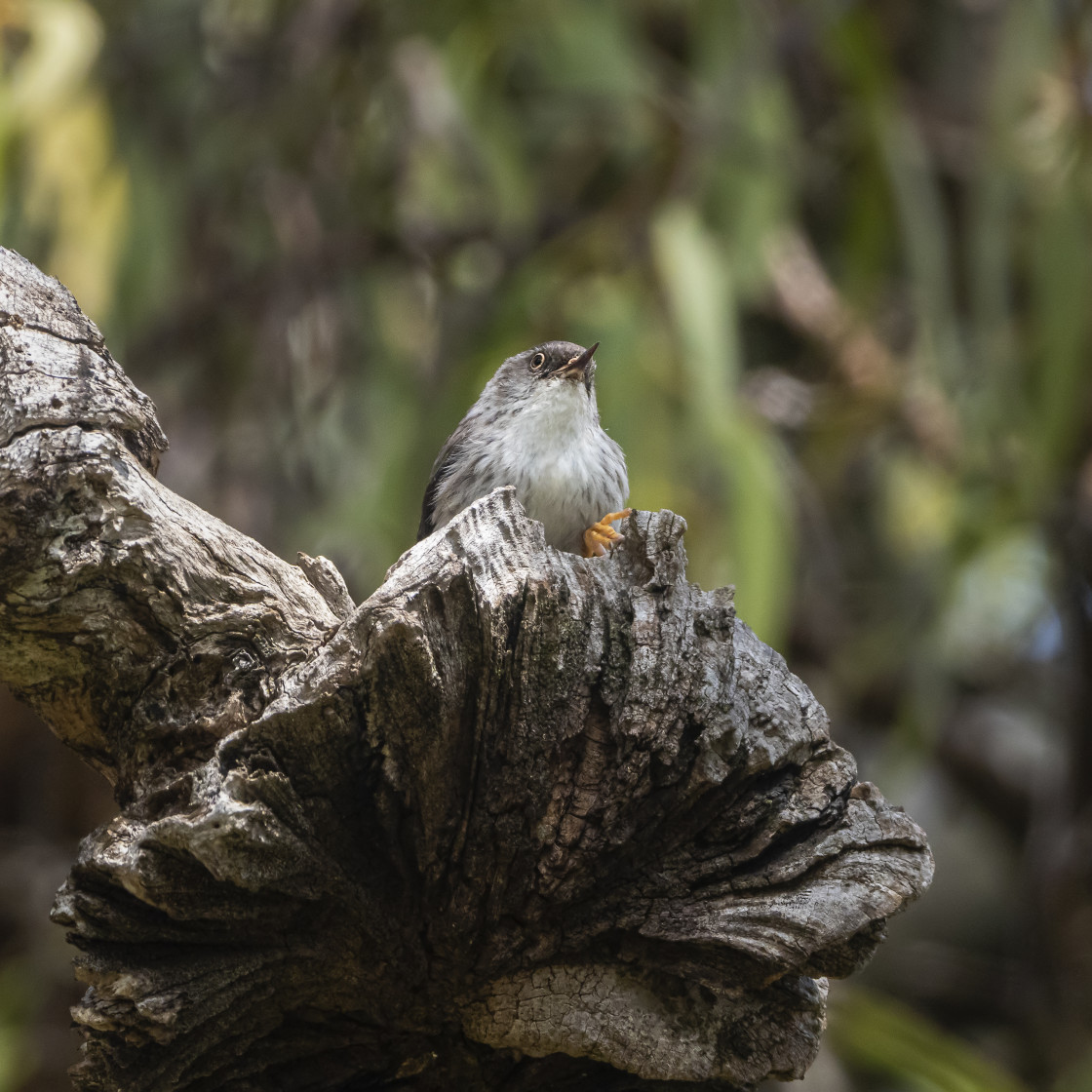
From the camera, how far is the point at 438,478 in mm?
3828

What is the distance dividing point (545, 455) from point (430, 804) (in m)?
1.67

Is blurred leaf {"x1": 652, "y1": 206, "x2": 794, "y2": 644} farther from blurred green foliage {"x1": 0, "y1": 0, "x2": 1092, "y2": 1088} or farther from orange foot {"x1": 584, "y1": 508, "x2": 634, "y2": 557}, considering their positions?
orange foot {"x1": 584, "y1": 508, "x2": 634, "y2": 557}

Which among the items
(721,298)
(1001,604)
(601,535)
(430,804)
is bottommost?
(430,804)

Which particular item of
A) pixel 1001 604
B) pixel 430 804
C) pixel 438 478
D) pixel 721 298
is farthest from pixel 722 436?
pixel 1001 604

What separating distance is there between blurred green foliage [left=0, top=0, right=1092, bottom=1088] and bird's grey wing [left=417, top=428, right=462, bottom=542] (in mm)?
A: 838

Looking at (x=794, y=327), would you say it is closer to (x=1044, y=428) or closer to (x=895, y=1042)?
(x=1044, y=428)

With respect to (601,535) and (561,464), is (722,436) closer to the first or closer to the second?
(561,464)

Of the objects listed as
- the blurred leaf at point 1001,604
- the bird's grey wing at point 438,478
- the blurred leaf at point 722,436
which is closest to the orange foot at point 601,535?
the bird's grey wing at point 438,478

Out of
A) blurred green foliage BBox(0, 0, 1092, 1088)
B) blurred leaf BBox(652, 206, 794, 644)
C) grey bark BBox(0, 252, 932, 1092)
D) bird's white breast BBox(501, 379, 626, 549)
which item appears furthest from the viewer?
blurred green foliage BBox(0, 0, 1092, 1088)

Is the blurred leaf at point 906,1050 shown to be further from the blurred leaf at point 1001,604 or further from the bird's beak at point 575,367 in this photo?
the bird's beak at point 575,367

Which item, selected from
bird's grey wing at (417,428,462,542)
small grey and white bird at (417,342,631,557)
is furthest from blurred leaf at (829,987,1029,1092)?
bird's grey wing at (417,428,462,542)

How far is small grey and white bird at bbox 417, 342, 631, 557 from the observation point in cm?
337

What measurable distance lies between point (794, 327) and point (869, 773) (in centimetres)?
223

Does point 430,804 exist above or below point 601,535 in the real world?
below
